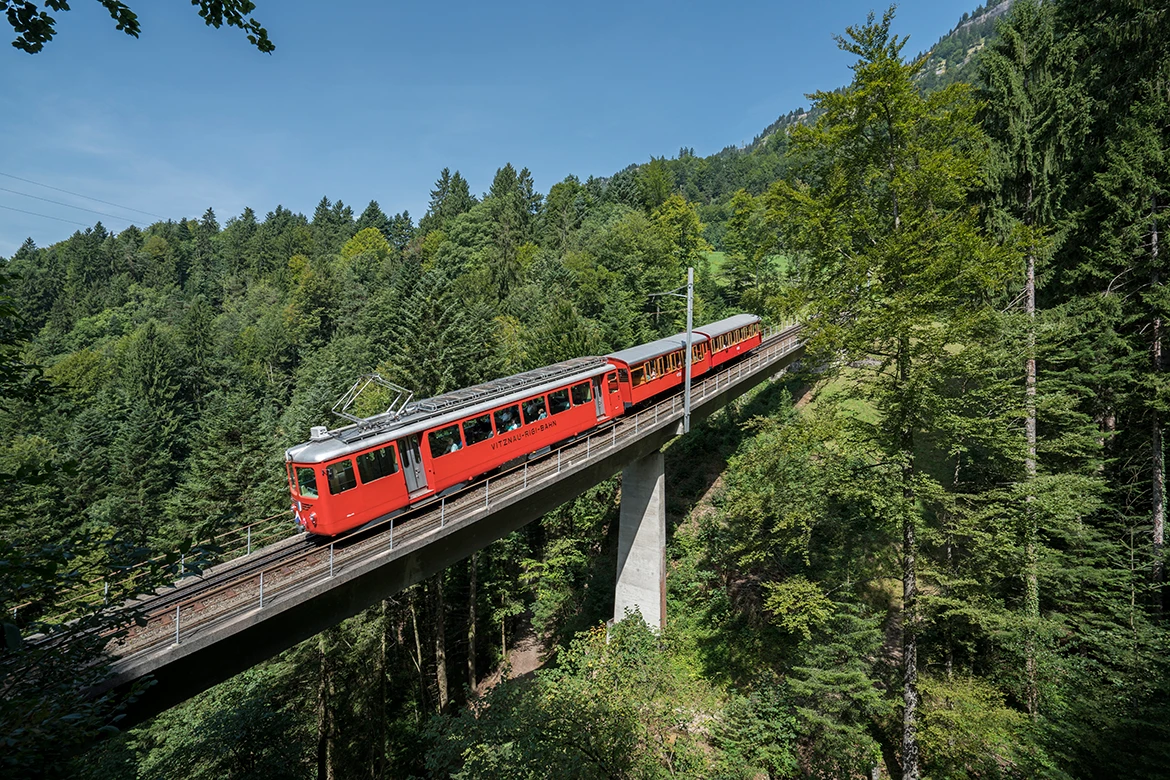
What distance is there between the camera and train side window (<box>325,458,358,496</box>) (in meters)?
12.5

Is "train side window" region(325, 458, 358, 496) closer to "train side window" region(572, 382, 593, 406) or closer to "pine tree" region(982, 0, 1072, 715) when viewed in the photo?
"train side window" region(572, 382, 593, 406)

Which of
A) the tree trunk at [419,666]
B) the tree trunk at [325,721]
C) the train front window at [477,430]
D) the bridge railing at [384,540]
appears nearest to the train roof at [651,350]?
the bridge railing at [384,540]

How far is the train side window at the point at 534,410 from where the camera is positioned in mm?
17422

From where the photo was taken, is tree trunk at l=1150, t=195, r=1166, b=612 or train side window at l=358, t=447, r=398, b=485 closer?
train side window at l=358, t=447, r=398, b=485

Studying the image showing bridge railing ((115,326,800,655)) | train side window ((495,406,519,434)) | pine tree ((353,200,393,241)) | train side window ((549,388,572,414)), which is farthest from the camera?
pine tree ((353,200,393,241))

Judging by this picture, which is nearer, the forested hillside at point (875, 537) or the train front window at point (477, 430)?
the forested hillside at point (875, 537)

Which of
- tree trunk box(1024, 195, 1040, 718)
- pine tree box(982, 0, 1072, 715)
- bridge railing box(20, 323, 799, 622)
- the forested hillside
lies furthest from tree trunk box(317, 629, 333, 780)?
pine tree box(982, 0, 1072, 715)

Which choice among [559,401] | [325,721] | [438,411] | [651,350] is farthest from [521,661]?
[438,411]

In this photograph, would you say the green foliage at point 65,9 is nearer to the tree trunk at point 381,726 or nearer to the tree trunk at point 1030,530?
the tree trunk at point 1030,530

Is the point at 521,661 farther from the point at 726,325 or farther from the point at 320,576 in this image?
the point at 726,325

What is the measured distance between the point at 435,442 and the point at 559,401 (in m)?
5.16

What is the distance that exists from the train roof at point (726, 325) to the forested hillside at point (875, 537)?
8.60 metres

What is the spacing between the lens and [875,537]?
19.5 metres

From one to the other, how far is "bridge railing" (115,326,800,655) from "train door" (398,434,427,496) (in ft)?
1.88
